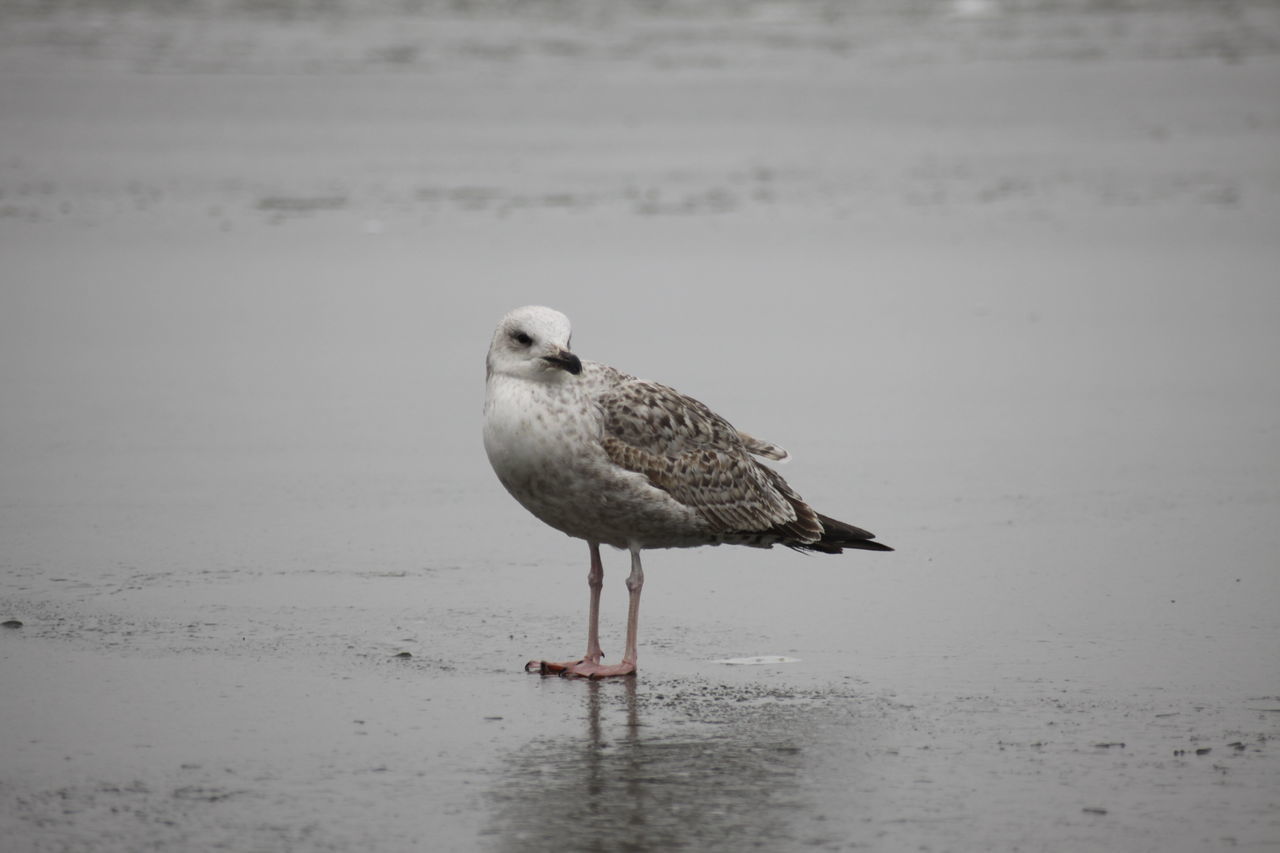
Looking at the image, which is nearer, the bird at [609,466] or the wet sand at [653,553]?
the wet sand at [653,553]

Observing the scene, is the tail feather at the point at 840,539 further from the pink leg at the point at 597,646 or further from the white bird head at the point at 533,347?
the white bird head at the point at 533,347

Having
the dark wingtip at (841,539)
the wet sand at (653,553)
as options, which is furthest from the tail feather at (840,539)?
the wet sand at (653,553)

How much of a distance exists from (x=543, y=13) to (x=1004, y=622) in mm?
29217

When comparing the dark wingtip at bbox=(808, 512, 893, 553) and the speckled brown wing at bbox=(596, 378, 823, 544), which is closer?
the speckled brown wing at bbox=(596, 378, 823, 544)

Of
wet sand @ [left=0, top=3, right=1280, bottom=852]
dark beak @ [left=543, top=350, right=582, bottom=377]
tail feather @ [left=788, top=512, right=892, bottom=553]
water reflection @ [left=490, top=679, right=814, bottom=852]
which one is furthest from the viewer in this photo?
tail feather @ [left=788, top=512, right=892, bottom=553]

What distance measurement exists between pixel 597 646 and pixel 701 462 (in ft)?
2.39

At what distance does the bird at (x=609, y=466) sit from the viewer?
20.2ft

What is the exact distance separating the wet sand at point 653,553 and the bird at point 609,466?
0.33 meters

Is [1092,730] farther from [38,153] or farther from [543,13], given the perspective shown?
[543,13]

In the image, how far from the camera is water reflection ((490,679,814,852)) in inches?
188

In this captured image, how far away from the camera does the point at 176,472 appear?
893 cm

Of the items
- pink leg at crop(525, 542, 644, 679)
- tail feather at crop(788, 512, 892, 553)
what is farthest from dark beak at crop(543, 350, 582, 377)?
tail feather at crop(788, 512, 892, 553)

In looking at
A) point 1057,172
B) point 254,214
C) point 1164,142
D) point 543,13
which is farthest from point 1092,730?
point 543,13

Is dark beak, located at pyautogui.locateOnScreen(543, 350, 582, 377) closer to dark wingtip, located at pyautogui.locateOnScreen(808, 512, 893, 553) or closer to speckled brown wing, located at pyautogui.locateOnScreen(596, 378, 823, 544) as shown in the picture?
speckled brown wing, located at pyautogui.locateOnScreen(596, 378, 823, 544)
